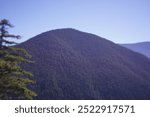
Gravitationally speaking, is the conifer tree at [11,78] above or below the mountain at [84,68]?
above

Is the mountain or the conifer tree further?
the mountain

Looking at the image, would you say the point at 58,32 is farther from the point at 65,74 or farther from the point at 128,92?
the point at 128,92

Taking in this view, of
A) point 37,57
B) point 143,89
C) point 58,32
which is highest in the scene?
point 58,32

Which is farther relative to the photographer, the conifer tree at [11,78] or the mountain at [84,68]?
the mountain at [84,68]

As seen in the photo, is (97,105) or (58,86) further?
(58,86)

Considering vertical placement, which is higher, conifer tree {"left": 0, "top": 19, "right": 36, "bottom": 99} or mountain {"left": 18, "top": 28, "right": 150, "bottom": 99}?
conifer tree {"left": 0, "top": 19, "right": 36, "bottom": 99}

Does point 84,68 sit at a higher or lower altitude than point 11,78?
lower

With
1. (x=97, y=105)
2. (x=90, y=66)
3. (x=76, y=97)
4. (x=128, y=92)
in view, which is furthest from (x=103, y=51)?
(x=97, y=105)

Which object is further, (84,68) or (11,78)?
(84,68)
